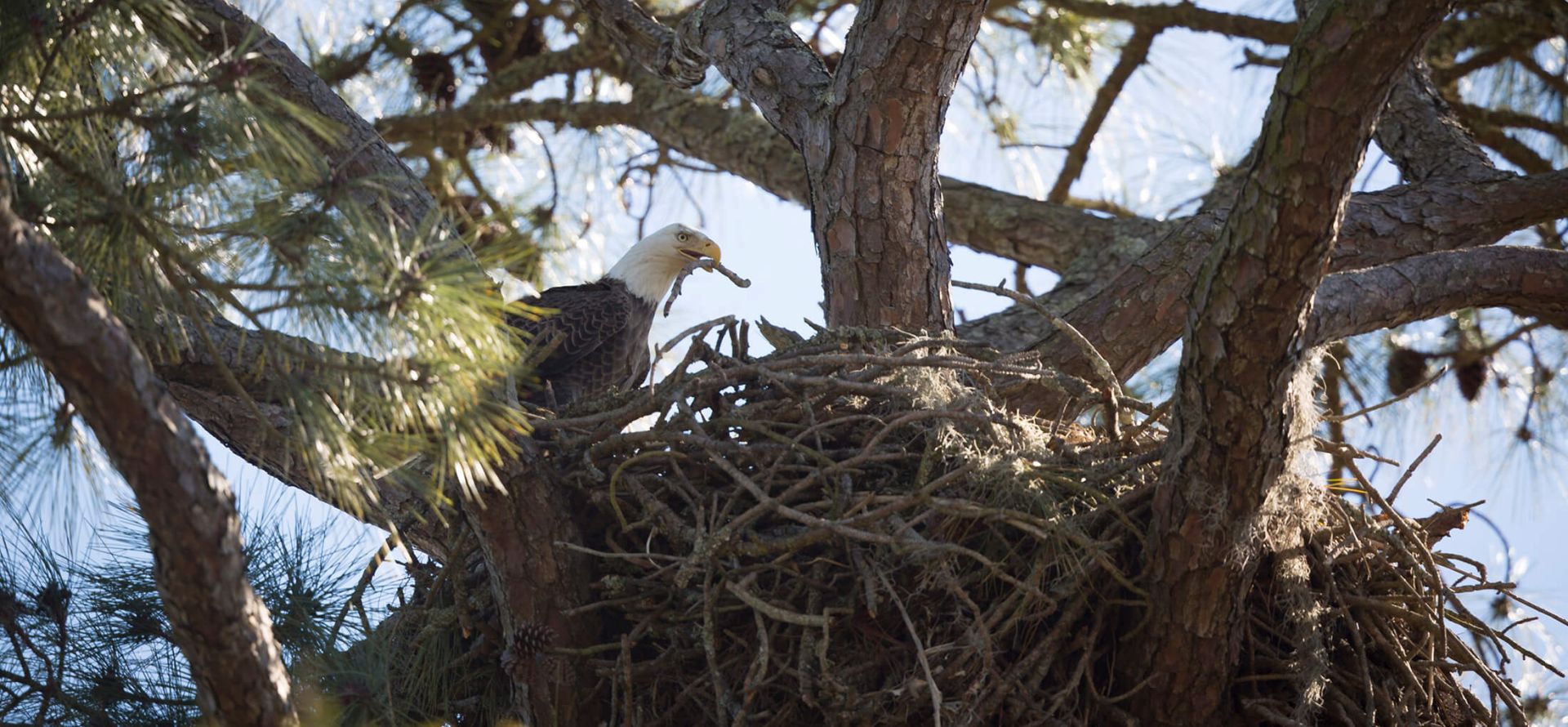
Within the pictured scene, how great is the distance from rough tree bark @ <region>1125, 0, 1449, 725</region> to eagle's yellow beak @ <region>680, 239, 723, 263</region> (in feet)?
8.49

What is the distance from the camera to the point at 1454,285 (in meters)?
3.22

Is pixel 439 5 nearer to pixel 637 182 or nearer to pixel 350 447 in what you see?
pixel 637 182

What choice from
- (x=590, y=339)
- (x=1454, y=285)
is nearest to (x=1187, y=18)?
(x=1454, y=285)

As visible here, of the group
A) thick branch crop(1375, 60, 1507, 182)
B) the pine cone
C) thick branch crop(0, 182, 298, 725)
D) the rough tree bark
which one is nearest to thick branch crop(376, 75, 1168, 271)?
the pine cone

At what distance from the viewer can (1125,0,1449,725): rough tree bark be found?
2041mm

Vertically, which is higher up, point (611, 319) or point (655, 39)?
point (655, 39)

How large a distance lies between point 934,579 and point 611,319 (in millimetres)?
2177

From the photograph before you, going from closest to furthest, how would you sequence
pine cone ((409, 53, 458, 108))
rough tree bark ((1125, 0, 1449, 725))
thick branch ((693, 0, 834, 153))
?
rough tree bark ((1125, 0, 1449, 725)) → thick branch ((693, 0, 834, 153)) → pine cone ((409, 53, 458, 108))

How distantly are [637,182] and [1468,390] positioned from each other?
3.41 m

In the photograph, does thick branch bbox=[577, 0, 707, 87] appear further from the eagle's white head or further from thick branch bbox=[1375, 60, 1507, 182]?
thick branch bbox=[1375, 60, 1507, 182]

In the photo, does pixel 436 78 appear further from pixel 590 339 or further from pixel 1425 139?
pixel 1425 139

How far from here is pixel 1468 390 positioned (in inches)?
→ 218

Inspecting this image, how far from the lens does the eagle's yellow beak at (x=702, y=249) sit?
491 cm

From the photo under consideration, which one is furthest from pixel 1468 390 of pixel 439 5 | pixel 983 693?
pixel 439 5
